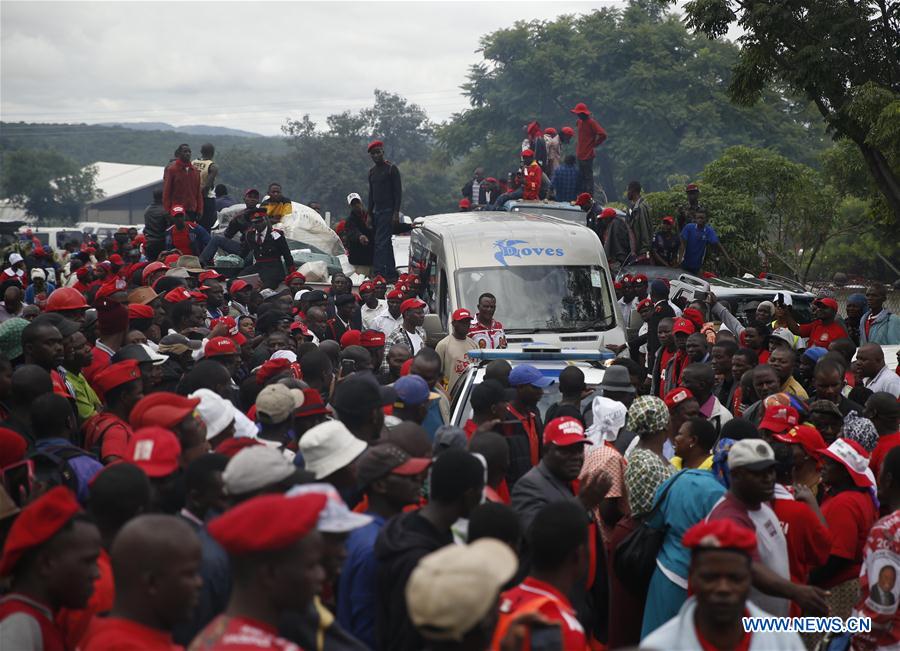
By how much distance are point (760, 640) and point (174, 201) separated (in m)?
13.8

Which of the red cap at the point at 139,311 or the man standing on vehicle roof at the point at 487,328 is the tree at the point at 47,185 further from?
the man standing on vehicle roof at the point at 487,328

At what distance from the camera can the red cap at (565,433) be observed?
5543 mm

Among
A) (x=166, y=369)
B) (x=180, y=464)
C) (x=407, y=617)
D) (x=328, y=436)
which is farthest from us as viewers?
(x=166, y=369)

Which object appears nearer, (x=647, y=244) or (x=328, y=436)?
(x=328, y=436)

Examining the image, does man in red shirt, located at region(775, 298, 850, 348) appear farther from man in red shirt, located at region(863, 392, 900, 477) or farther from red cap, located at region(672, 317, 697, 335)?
man in red shirt, located at region(863, 392, 900, 477)

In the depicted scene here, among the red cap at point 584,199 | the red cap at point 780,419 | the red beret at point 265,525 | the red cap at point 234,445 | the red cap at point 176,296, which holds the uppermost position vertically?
the red beret at point 265,525

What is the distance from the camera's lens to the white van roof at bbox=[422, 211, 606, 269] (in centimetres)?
1246

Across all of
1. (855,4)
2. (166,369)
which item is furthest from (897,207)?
(166,369)

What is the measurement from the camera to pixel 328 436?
5.09 metres

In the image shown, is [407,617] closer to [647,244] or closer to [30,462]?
[30,462]

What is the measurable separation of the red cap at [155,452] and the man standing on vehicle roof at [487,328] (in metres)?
5.90

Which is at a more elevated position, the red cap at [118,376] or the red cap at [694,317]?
the red cap at [118,376]

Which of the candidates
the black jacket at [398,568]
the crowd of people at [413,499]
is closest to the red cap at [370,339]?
the crowd of people at [413,499]

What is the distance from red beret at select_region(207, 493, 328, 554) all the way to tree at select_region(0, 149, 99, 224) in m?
81.2
